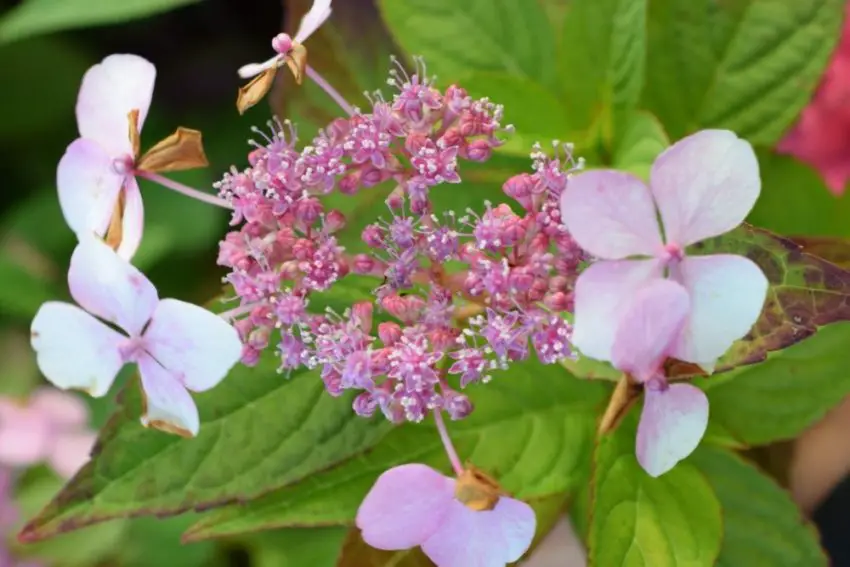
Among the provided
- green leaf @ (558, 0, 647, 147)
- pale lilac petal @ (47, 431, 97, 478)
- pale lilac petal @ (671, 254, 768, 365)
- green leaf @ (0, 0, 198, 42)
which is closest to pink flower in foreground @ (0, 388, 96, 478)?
pale lilac petal @ (47, 431, 97, 478)

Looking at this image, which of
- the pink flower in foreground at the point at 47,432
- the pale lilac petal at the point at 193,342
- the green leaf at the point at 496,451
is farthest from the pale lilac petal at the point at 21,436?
the pale lilac petal at the point at 193,342

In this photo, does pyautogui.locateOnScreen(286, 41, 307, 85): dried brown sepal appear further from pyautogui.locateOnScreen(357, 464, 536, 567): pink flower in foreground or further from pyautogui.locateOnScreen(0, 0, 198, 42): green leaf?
pyautogui.locateOnScreen(0, 0, 198, 42): green leaf

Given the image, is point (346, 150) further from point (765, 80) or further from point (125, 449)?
point (765, 80)

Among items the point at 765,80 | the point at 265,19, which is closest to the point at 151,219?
the point at 265,19

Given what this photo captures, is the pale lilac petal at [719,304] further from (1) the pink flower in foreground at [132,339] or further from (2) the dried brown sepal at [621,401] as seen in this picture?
(1) the pink flower in foreground at [132,339]

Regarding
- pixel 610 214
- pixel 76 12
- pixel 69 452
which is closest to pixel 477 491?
pixel 610 214

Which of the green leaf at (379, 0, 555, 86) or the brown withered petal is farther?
the green leaf at (379, 0, 555, 86)
